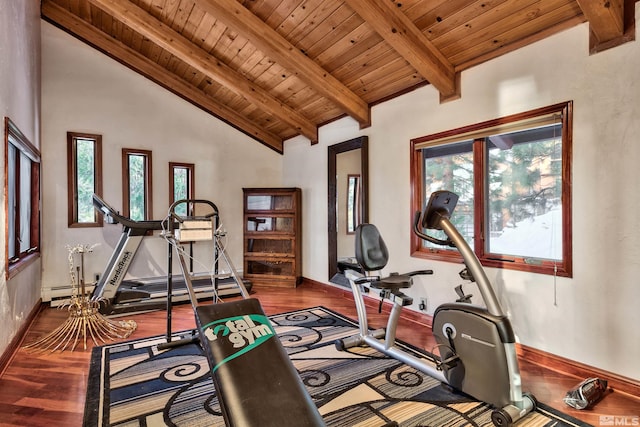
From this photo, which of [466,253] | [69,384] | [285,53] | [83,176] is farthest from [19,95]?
[466,253]

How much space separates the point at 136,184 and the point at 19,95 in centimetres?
205

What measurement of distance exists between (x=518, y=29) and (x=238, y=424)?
328cm

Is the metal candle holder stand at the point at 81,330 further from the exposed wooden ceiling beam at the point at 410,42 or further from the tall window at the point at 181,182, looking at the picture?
the exposed wooden ceiling beam at the point at 410,42

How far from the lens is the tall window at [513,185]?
2611 millimetres

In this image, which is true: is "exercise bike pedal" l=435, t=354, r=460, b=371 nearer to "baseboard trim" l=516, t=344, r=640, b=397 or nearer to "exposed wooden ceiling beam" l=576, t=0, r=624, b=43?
"baseboard trim" l=516, t=344, r=640, b=397

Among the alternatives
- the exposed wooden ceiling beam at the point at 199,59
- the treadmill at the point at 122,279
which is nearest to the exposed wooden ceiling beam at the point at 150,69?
the exposed wooden ceiling beam at the point at 199,59

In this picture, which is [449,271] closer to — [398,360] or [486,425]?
[398,360]

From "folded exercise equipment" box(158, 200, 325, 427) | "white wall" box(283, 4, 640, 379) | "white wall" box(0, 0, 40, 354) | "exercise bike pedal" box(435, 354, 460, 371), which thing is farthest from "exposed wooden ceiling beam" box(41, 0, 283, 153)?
"exercise bike pedal" box(435, 354, 460, 371)

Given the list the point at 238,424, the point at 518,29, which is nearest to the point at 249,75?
the point at 518,29

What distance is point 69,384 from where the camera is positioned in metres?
2.40

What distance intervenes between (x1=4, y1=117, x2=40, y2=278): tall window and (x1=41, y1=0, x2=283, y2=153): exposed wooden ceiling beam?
1.90 meters

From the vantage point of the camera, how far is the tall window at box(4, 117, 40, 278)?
2823mm

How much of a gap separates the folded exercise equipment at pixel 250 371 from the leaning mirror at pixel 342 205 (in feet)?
10.1

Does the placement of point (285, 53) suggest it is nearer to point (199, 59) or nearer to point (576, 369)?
point (199, 59)
